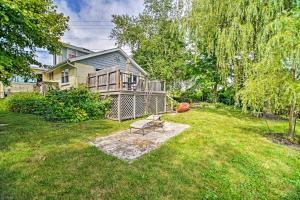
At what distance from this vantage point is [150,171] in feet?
12.4

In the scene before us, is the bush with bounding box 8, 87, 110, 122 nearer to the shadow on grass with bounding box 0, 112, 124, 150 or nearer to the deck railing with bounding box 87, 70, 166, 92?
the deck railing with bounding box 87, 70, 166, 92

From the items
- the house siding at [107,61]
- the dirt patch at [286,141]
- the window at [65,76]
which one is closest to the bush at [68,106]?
the window at [65,76]

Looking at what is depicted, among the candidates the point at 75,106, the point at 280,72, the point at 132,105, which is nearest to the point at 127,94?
the point at 132,105

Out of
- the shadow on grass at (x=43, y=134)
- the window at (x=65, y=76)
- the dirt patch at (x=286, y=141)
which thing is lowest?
the dirt patch at (x=286, y=141)

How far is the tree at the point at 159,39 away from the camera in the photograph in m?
18.4

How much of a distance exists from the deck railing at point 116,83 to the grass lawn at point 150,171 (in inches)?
175

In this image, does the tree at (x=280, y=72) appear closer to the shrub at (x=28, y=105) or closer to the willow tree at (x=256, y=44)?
the willow tree at (x=256, y=44)

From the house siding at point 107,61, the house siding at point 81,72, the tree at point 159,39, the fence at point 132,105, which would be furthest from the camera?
the tree at point 159,39

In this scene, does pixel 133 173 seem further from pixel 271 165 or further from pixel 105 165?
pixel 271 165

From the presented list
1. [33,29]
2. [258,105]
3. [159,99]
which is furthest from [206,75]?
[33,29]

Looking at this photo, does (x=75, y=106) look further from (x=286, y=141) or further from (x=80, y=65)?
(x=286, y=141)

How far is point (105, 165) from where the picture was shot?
3.94 m

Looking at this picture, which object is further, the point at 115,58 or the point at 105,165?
the point at 115,58

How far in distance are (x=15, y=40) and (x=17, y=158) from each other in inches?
153
